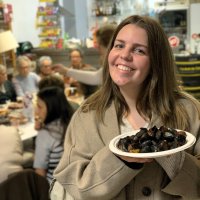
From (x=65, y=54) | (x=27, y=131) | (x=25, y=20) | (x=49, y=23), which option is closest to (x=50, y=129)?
(x=27, y=131)

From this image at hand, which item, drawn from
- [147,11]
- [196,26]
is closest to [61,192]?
[196,26]

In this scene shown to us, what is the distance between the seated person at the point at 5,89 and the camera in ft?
12.5

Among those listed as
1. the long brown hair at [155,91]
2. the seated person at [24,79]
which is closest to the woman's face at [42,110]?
the long brown hair at [155,91]

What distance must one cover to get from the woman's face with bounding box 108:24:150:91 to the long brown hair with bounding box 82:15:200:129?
21 millimetres

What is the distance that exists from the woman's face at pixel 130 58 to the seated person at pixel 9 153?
0.88 meters

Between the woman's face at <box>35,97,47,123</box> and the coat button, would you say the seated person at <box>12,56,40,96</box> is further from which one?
the coat button

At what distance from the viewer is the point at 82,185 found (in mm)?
1005

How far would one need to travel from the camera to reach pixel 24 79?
4367mm

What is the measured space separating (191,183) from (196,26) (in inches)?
152

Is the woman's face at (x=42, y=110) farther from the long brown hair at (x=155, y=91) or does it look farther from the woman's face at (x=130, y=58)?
the woman's face at (x=130, y=58)

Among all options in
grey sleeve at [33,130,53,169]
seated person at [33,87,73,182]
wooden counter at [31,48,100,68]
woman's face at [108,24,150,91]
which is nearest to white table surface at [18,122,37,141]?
seated person at [33,87,73,182]

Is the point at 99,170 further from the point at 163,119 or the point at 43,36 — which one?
the point at 43,36

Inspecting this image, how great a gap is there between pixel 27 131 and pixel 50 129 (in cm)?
68

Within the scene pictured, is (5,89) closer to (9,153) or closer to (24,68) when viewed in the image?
(24,68)
